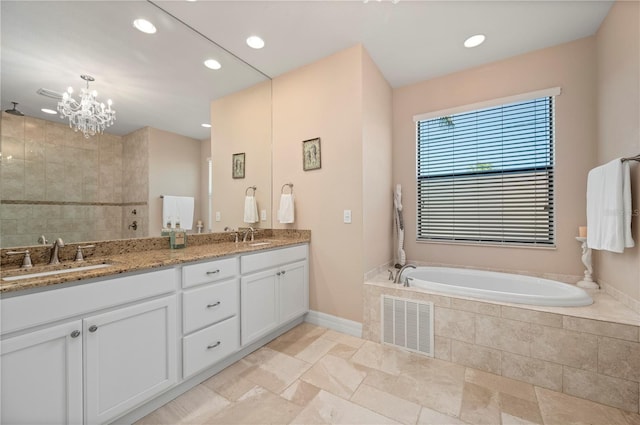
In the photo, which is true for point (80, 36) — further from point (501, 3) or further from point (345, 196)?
point (501, 3)

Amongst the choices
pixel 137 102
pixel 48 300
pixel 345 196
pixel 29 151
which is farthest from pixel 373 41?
pixel 48 300

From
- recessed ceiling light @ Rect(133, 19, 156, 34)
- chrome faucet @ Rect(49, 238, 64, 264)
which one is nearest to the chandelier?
recessed ceiling light @ Rect(133, 19, 156, 34)

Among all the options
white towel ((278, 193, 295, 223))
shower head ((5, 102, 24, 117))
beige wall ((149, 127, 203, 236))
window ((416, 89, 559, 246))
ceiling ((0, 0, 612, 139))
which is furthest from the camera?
white towel ((278, 193, 295, 223))

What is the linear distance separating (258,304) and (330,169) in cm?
141

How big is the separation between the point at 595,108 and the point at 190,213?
3693mm

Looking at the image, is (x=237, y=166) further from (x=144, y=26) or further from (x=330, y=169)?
(x=144, y=26)

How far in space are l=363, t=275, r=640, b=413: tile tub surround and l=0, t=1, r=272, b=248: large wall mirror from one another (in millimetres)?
2244

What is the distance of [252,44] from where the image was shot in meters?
2.40

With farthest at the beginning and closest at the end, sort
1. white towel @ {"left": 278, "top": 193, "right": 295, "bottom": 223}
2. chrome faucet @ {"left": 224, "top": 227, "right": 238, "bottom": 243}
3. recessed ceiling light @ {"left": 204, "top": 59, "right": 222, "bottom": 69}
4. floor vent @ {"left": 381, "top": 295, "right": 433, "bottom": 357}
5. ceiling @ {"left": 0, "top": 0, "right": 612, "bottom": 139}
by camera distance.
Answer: white towel @ {"left": 278, "top": 193, "right": 295, "bottom": 223}, chrome faucet @ {"left": 224, "top": 227, "right": 238, "bottom": 243}, recessed ceiling light @ {"left": 204, "top": 59, "right": 222, "bottom": 69}, floor vent @ {"left": 381, "top": 295, "right": 433, "bottom": 357}, ceiling @ {"left": 0, "top": 0, "right": 612, "bottom": 139}

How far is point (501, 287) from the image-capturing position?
2.53 meters

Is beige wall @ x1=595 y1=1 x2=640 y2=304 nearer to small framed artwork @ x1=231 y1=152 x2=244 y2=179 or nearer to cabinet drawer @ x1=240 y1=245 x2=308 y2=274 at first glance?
cabinet drawer @ x1=240 y1=245 x2=308 y2=274

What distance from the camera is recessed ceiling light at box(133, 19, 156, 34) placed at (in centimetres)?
192

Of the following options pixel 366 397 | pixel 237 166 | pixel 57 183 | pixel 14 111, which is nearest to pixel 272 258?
pixel 237 166

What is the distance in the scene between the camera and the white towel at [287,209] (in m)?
2.75
